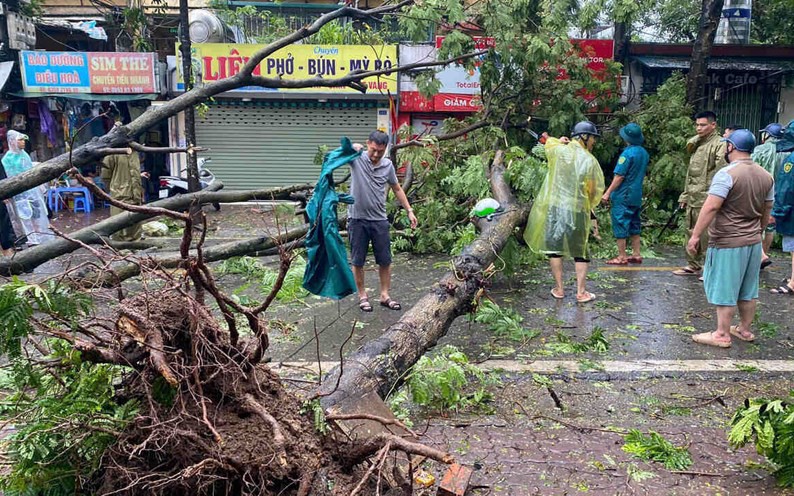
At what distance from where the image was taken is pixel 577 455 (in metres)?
3.89

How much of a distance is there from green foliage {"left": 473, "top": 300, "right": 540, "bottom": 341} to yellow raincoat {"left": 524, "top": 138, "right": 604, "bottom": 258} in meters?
0.88

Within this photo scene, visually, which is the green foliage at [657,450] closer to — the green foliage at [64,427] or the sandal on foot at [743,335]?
the sandal on foot at [743,335]

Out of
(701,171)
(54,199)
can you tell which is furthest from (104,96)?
(701,171)

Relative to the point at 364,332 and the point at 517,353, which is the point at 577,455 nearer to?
the point at 517,353

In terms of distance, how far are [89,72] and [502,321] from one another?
43.4 feet

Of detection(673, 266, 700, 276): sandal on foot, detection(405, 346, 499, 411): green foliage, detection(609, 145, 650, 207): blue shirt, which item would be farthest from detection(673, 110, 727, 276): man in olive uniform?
detection(405, 346, 499, 411): green foliage

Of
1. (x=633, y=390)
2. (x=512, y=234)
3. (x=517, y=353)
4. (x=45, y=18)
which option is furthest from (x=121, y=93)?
(x=633, y=390)

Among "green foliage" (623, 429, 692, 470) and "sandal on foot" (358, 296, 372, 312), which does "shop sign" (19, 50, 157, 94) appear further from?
"green foliage" (623, 429, 692, 470)

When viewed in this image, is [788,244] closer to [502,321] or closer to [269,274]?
[502,321]

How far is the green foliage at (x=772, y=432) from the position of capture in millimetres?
3416

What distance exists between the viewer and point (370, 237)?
→ 6.85 metres

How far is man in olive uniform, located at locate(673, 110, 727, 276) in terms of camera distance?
795cm

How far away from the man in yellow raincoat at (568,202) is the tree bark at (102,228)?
263cm

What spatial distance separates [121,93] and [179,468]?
14907 millimetres
